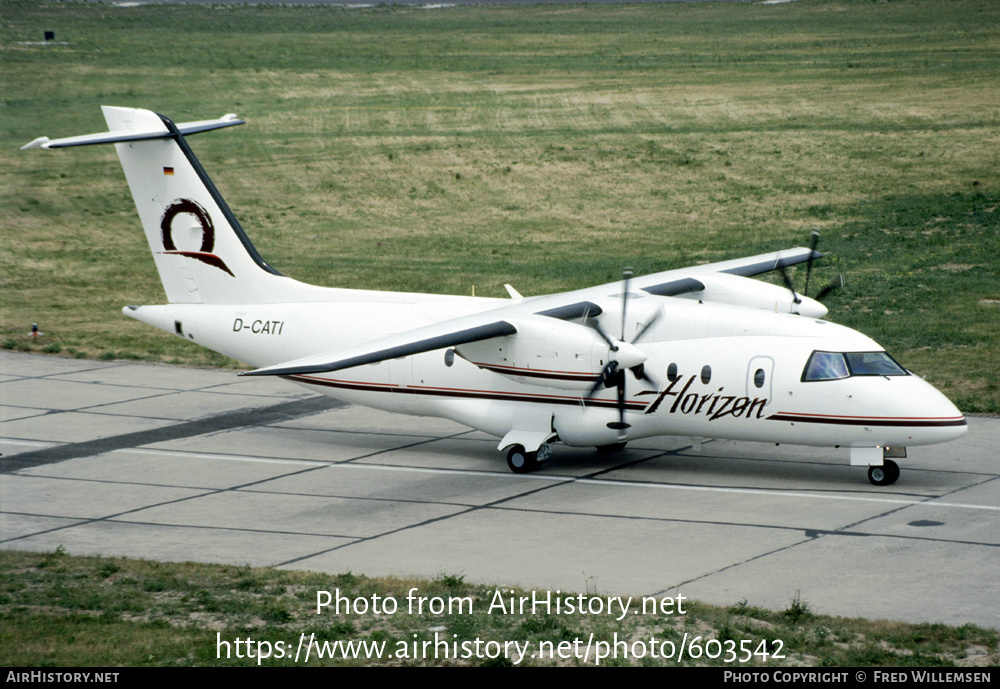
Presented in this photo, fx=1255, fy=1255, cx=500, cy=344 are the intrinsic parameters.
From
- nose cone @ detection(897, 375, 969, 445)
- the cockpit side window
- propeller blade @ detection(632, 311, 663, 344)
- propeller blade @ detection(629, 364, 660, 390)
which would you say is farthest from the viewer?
propeller blade @ detection(632, 311, 663, 344)

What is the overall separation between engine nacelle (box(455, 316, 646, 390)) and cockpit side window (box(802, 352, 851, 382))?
3220 millimetres

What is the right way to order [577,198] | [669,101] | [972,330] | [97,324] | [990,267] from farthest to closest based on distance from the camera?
[669,101], [577,198], [990,267], [97,324], [972,330]

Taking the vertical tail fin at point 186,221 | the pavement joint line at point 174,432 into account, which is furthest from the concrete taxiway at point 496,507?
the vertical tail fin at point 186,221

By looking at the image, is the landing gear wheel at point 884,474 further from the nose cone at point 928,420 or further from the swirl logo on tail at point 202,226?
the swirl logo on tail at point 202,226

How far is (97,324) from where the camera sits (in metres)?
41.0

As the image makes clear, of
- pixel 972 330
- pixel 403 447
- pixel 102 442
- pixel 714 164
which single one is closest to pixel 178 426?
pixel 102 442

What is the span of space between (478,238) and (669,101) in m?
26.4

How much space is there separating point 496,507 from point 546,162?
147 feet

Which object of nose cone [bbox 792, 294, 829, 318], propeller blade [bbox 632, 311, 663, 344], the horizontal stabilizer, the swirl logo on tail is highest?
the horizontal stabilizer

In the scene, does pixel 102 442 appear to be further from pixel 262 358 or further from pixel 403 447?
pixel 403 447

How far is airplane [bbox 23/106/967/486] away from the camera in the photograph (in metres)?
22.9

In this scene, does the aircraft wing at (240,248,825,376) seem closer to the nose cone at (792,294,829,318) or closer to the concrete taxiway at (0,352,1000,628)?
the nose cone at (792,294,829,318)

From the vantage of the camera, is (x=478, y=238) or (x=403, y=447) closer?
(x=403, y=447)

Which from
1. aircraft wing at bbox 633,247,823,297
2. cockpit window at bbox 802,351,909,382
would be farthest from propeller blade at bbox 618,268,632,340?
cockpit window at bbox 802,351,909,382
